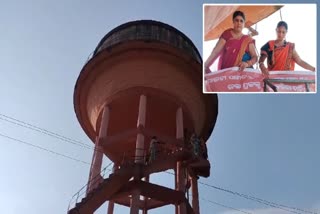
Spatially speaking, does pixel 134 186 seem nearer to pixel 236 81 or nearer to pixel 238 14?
pixel 236 81

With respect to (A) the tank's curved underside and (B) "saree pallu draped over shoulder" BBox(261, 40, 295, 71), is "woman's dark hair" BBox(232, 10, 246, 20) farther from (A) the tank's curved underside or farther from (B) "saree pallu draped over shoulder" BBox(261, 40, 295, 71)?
(A) the tank's curved underside

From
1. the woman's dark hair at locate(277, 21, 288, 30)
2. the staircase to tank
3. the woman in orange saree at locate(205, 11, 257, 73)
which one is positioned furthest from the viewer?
the staircase to tank

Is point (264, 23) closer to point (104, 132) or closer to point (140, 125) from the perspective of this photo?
point (140, 125)

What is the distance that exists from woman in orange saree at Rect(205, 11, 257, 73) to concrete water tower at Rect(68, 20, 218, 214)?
20.9 ft

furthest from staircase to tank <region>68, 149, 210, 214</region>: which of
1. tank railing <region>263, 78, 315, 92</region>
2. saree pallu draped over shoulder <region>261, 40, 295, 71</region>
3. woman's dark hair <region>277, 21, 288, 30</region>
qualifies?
woman's dark hair <region>277, 21, 288, 30</region>

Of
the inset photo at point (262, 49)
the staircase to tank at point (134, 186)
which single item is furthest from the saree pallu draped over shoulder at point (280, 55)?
the staircase to tank at point (134, 186)

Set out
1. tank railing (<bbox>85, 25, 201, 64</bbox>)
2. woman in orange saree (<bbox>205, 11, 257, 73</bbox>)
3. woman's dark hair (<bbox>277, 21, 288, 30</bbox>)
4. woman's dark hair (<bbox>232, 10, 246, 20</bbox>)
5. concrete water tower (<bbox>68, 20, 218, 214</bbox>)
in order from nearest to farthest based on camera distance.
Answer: woman's dark hair (<bbox>277, 21, 288, 30</bbox>)
woman in orange saree (<bbox>205, 11, 257, 73</bbox>)
woman's dark hair (<bbox>232, 10, 246, 20</bbox>)
concrete water tower (<bbox>68, 20, 218, 214</bbox>)
tank railing (<bbox>85, 25, 201, 64</bbox>)

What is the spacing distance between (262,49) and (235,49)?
733 mm

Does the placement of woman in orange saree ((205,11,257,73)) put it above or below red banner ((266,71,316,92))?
above

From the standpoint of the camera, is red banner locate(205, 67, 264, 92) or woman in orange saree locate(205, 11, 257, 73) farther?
woman in orange saree locate(205, 11, 257, 73)

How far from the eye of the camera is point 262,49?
10453 mm

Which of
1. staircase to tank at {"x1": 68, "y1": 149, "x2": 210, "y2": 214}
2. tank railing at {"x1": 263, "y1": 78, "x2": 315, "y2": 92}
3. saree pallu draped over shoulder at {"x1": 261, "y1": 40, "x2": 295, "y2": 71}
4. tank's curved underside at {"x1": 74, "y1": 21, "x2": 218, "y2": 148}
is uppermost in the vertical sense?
tank's curved underside at {"x1": 74, "y1": 21, "x2": 218, "y2": 148}

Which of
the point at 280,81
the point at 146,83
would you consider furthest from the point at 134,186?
the point at 280,81

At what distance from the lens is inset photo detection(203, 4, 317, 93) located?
10.4 m
